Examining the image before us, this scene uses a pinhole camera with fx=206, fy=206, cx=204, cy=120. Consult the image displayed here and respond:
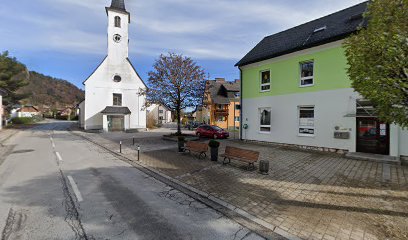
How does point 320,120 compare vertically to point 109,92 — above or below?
below

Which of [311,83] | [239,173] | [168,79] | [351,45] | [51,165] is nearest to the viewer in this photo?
[351,45]

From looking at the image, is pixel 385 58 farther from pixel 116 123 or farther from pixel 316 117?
pixel 116 123

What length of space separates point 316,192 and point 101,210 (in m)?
5.92

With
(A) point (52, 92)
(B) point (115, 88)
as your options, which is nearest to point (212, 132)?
(B) point (115, 88)

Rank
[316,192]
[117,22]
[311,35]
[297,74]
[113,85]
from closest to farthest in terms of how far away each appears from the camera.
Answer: [316,192], [297,74], [311,35], [113,85], [117,22]

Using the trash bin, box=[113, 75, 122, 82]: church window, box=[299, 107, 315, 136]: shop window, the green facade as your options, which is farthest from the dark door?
box=[113, 75, 122, 82]: church window

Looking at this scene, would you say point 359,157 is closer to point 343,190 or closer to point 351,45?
point 343,190

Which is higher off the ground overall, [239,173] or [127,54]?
[127,54]

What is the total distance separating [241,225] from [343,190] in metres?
3.95

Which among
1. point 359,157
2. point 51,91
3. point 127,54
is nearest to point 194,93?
point 359,157

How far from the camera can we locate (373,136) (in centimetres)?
1098

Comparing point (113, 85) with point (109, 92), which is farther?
point (113, 85)

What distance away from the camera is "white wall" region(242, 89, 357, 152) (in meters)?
11.6

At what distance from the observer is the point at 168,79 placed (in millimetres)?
18766
